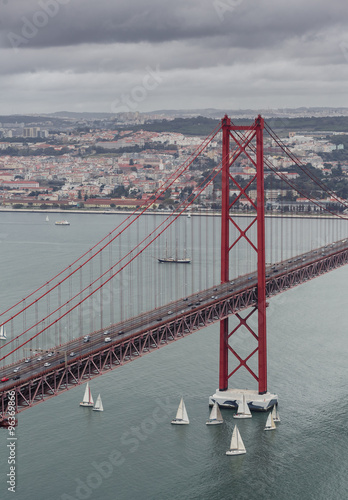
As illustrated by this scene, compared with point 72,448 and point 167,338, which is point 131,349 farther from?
point 72,448

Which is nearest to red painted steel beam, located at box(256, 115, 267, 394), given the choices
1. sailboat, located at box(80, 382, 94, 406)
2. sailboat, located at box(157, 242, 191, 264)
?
sailboat, located at box(80, 382, 94, 406)

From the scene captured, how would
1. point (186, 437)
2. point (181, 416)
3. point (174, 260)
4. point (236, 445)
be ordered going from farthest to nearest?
point (174, 260)
point (181, 416)
point (186, 437)
point (236, 445)

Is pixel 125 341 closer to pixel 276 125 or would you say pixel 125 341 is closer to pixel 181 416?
pixel 181 416

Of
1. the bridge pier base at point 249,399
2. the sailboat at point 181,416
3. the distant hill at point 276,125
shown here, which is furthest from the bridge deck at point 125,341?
the distant hill at point 276,125

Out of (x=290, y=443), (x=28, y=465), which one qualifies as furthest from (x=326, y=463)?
(x=28, y=465)

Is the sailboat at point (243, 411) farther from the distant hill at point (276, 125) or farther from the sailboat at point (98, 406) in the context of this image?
the distant hill at point (276, 125)

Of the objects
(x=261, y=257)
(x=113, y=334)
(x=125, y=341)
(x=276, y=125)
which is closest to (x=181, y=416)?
(x=113, y=334)
